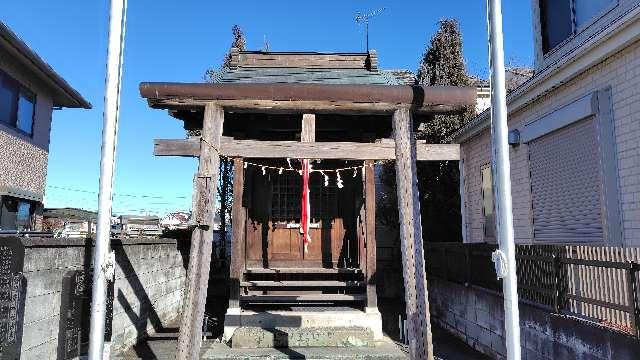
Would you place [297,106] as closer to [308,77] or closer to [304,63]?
[308,77]

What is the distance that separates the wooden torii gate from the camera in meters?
6.54

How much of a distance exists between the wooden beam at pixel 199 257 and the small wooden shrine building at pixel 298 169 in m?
0.01

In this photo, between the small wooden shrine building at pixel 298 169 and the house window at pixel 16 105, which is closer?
the small wooden shrine building at pixel 298 169

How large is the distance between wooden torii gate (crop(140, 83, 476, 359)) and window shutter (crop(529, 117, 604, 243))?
3377mm

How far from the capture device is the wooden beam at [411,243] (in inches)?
242

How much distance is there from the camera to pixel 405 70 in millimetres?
22781

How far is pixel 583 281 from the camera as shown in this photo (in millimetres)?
5977

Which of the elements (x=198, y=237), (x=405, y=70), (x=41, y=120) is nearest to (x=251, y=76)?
(x=198, y=237)

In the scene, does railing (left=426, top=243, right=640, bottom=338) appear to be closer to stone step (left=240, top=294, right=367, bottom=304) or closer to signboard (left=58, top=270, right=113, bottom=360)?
stone step (left=240, top=294, right=367, bottom=304)

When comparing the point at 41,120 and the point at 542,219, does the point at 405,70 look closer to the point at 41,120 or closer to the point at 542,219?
the point at 542,219

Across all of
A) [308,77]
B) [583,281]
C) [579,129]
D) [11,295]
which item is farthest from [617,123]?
[11,295]

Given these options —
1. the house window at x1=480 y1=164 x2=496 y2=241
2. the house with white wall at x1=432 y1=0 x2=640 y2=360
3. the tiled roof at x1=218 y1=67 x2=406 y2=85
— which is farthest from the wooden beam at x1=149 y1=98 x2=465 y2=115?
the house window at x1=480 y1=164 x2=496 y2=241

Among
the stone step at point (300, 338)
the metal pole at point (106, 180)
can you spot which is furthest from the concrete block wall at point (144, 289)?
the metal pole at point (106, 180)

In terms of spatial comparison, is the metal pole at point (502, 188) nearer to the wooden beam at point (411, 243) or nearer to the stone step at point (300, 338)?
the wooden beam at point (411, 243)
